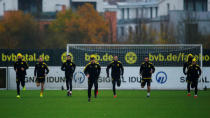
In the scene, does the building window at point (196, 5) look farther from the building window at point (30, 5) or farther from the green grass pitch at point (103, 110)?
the green grass pitch at point (103, 110)

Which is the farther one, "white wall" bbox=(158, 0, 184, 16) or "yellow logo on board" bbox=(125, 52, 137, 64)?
"white wall" bbox=(158, 0, 184, 16)

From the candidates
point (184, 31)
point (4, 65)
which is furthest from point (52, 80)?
point (184, 31)

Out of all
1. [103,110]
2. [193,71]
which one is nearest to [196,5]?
[193,71]

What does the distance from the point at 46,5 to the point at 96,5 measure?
27.8 feet

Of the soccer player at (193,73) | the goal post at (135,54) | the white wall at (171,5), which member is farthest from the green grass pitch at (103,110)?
the white wall at (171,5)

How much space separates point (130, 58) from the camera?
1549 inches

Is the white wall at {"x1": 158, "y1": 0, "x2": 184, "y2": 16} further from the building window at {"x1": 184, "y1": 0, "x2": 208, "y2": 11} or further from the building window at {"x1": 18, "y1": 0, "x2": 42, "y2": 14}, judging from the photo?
the building window at {"x1": 18, "y1": 0, "x2": 42, "y2": 14}

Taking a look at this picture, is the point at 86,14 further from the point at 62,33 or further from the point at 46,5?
the point at 46,5

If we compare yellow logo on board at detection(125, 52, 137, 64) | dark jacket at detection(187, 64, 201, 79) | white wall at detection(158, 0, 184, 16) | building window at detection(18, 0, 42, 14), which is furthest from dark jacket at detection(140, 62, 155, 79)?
building window at detection(18, 0, 42, 14)

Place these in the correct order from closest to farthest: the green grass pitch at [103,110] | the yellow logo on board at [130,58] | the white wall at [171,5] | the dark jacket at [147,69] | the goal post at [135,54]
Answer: the green grass pitch at [103,110]
the dark jacket at [147,69]
the goal post at [135,54]
the yellow logo on board at [130,58]
the white wall at [171,5]

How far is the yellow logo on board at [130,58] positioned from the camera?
129ft

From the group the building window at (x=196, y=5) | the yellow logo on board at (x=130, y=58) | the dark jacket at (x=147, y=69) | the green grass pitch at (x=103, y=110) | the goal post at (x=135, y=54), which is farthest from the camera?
the building window at (x=196, y=5)

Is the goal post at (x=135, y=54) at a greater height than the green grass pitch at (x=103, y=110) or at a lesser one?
greater

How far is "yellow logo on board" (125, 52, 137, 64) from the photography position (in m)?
39.3
